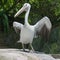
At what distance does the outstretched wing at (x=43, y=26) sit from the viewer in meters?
4.89

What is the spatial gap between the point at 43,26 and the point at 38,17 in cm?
418

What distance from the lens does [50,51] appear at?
823cm

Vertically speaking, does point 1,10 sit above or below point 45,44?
above

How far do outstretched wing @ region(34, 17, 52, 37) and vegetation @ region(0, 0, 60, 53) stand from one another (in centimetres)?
305

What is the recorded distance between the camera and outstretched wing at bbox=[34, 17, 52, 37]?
16.0ft

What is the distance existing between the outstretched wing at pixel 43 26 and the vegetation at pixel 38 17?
3.05 meters

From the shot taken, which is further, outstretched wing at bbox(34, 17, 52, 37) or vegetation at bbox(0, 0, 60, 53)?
vegetation at bbox(0, 0, 60, 53)

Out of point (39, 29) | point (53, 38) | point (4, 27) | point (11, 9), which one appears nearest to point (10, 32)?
point (4, 27)

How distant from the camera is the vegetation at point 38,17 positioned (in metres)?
8.41

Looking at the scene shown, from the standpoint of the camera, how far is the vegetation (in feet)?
27.6

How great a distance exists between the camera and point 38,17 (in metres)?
9.14

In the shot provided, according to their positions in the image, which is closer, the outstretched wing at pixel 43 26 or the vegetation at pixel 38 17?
the outstretched wing at pixel 43 26

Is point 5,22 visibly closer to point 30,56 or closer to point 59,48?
point 59,48

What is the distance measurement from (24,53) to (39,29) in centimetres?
56
